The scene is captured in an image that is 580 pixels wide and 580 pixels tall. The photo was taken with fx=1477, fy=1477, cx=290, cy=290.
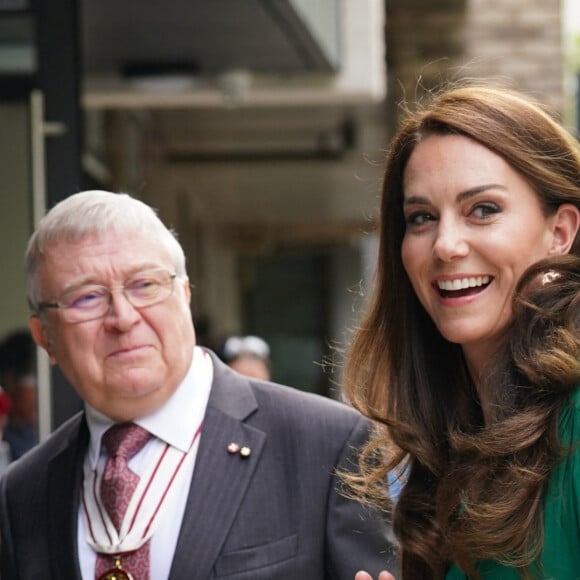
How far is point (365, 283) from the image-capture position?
409 centimetres

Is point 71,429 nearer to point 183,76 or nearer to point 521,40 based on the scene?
point 183,76

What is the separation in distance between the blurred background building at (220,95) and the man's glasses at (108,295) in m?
0.54

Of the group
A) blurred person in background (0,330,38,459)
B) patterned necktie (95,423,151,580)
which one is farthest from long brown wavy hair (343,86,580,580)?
blurred person in background (0,330,38,459)

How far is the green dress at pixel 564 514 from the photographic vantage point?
282 centimetres

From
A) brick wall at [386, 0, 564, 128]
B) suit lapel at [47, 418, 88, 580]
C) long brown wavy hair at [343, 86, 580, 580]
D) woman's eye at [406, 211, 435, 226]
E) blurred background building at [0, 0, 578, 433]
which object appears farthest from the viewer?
brick wall at [386, 0, 564, 128]

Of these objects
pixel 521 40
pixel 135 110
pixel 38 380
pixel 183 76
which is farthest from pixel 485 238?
pixel 135 110

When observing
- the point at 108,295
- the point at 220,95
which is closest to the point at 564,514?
the point at 108,295

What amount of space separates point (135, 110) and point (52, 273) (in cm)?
843

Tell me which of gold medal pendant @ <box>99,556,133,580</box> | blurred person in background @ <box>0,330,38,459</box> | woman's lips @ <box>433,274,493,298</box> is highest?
woman's lips @ <box>433,274,493,298</box>

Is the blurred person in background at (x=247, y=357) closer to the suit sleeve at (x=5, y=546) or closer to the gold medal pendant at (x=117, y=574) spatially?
the suit sleeve at (x=5, y=546)

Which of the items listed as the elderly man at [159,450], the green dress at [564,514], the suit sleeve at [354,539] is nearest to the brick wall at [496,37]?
the elderly man at [159,450]

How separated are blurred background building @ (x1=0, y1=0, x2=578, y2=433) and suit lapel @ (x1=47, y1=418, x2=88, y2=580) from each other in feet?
2.32

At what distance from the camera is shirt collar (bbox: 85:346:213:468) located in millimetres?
3777

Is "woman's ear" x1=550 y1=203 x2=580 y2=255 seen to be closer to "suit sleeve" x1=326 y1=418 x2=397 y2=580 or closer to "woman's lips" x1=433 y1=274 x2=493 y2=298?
"woman's lips" x1=433 y1=274 x2=493 y2=298
